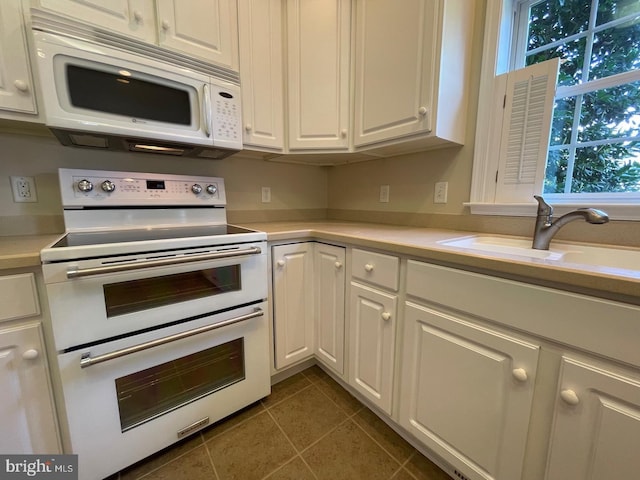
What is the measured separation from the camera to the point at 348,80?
1.58 meters

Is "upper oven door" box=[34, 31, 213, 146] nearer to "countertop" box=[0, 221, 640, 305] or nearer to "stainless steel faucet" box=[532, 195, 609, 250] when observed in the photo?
"countertop" box=[0, 221, 640, 305]

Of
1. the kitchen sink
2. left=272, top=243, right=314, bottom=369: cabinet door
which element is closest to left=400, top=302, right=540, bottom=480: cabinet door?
the kitchen sink

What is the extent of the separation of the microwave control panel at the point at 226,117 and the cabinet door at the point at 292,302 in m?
0.60

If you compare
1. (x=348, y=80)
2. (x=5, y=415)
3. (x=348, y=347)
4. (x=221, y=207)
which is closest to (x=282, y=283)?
(x=348, y=347)

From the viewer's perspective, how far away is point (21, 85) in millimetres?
980

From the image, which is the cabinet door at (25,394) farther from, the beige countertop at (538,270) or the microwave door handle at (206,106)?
the beige countertop at (538,270)

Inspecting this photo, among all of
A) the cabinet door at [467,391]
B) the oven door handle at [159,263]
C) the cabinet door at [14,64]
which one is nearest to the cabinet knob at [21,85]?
the cabinet door at [14,64]

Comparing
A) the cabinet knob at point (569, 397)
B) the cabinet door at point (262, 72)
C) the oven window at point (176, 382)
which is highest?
the cabinet door at point (262, 72)

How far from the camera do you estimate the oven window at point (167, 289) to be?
38.5 inches

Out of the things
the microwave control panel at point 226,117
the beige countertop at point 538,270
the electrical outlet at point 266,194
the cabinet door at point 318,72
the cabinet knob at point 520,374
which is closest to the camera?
the beige countertop at point 538,270

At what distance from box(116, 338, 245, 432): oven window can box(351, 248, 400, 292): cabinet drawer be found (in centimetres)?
67

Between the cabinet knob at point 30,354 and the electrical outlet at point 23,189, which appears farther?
the electrical outlet at point 23,189

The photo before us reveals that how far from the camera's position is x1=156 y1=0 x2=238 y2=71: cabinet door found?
118cm

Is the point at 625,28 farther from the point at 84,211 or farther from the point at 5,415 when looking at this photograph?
the point at 5,415
